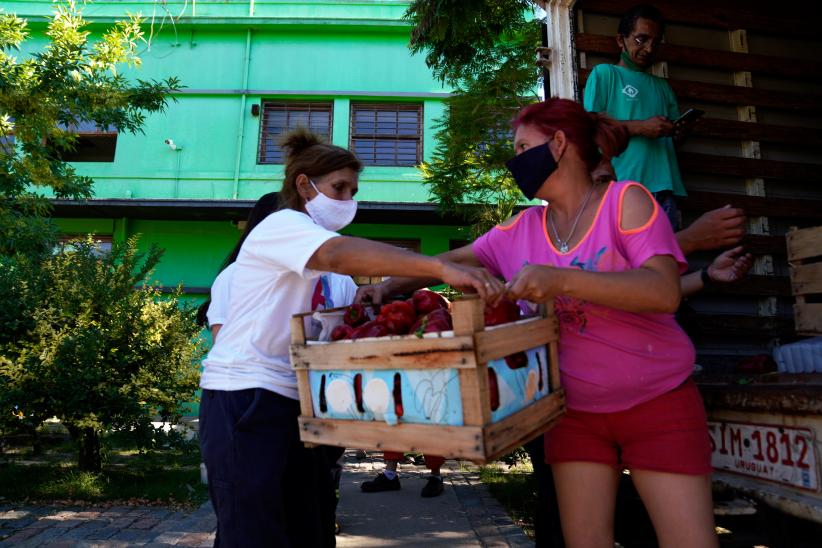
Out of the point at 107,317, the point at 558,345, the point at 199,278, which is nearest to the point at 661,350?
the point at 558,345

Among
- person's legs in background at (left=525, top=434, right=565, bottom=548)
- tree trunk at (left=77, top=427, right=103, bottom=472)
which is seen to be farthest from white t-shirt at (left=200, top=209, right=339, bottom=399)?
tree trunk at (left=77, top=427, right=103, bottom=472)

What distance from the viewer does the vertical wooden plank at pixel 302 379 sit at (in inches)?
70.4

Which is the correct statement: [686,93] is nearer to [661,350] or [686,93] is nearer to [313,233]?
[661,350]

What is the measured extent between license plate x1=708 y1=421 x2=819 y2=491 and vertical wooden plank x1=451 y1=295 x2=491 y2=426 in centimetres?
121

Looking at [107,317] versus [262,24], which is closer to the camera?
[107,317]

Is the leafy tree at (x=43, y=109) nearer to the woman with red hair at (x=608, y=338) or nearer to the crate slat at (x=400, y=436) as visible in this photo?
the crate slat at (x=400, y=436)

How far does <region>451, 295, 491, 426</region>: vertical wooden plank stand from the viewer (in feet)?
4.71

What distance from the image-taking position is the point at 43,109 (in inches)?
238

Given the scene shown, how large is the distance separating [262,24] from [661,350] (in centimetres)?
1427

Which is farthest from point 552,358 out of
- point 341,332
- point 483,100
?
point 483,100

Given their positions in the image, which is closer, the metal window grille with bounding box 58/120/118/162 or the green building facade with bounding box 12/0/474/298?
the green building facade with bounding box 12/0/474/298

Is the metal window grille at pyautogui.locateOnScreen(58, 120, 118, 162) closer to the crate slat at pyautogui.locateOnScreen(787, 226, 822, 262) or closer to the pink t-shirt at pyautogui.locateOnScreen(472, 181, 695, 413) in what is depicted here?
the crate slat at pyautogui.locateOnScreen(787, 226, 822, 262)

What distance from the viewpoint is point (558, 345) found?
1.90 metres

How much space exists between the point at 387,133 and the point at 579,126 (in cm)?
1192
